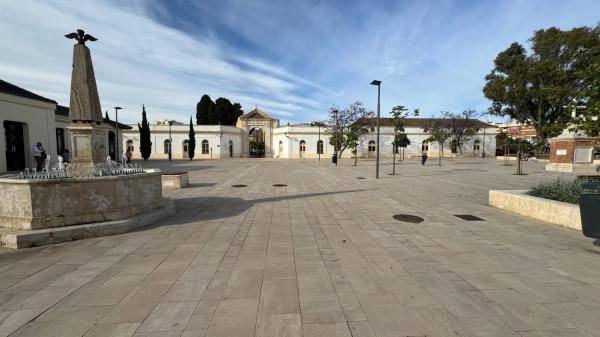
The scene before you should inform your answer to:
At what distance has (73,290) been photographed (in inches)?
137

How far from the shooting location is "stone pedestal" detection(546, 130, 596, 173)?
20.3 m

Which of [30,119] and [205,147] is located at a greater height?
[30,119]

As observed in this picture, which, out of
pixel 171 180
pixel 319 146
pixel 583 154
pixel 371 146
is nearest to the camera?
pixel 171 180

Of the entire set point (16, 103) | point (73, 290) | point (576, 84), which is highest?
point (576, 84)

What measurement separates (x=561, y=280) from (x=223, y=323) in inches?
170

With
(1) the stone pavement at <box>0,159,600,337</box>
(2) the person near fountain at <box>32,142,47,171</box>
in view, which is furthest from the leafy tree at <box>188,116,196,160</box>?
(1) the stone pavement at <box>0,159,600,337</box>

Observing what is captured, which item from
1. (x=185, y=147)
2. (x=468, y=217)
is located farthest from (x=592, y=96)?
(x=185, y=147)

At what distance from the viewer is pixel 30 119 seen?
58.3ft

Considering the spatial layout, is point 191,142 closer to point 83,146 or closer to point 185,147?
point 185,147

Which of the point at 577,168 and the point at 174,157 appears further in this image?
the point at 174,157

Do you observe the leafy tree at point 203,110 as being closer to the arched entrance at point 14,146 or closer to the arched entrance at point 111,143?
the arched entrance at point 111,143

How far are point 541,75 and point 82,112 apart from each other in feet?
140

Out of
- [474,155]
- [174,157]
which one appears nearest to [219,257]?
[174,157]

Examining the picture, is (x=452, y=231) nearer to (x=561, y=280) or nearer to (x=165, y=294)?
(x=561, y=280)
